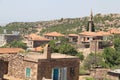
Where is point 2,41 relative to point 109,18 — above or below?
below

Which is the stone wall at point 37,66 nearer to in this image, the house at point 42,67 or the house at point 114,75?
the house at point 42,67

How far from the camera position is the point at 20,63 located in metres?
28.9

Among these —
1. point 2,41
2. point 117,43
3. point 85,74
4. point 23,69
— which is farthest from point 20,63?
point 2,41

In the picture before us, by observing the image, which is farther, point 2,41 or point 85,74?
point 2,41

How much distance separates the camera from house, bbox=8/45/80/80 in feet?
91.9

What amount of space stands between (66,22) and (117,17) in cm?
2522

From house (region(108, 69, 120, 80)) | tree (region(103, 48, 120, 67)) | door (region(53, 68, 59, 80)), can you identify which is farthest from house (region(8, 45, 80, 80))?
tree (region(103, 48, 120, 67))

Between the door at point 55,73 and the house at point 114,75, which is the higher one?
the door at point 55,73

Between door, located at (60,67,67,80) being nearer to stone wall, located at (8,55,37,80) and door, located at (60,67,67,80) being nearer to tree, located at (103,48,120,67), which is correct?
stone wall, located at (8,55,37,80)

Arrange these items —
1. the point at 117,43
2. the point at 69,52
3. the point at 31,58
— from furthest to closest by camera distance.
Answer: the point at 117,43
the point at 69,52
the point at 31,58

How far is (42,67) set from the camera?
28203 mm

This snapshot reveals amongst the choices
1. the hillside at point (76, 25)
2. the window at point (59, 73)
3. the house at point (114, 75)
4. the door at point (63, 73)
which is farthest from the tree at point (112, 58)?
the hillside at point (76, 25)

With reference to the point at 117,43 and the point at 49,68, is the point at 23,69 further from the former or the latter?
the point at 117,43

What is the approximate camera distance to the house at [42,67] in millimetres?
28016
